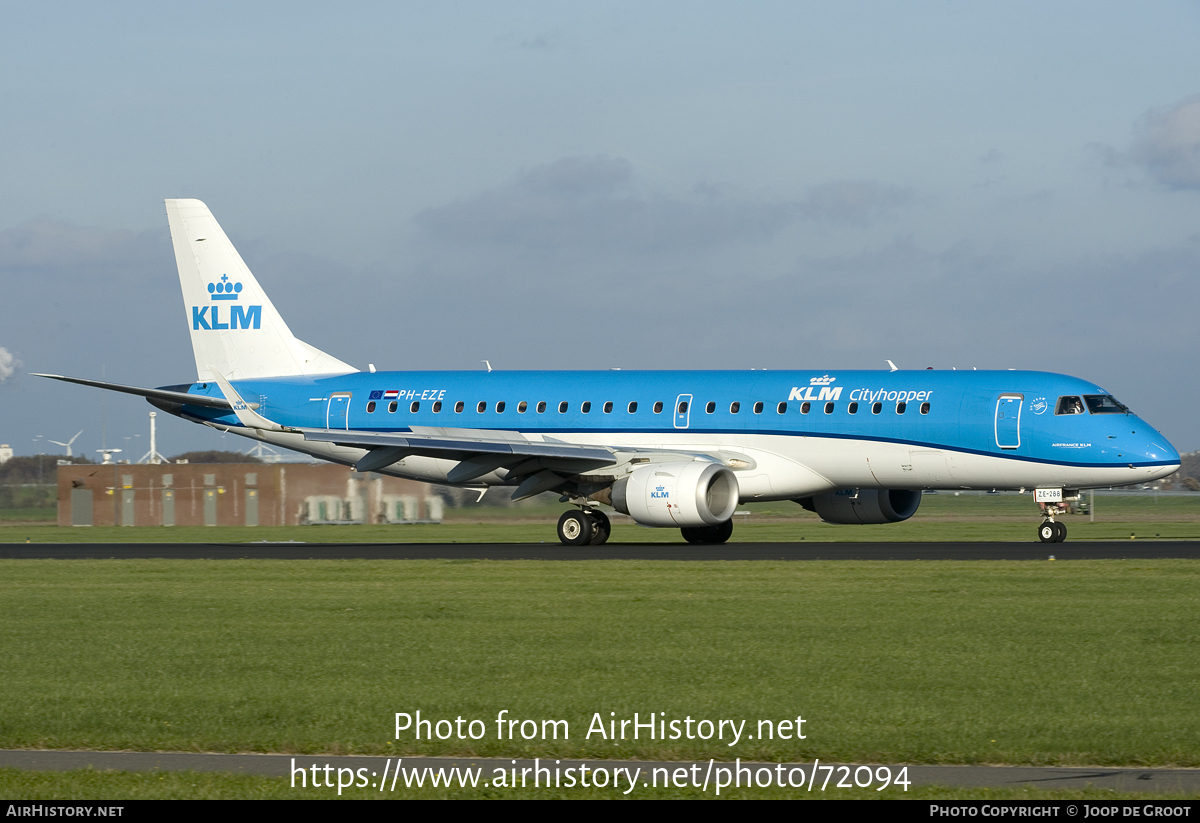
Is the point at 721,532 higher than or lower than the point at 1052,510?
lower

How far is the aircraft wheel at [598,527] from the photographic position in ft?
116

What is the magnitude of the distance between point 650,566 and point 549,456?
24.4 feet

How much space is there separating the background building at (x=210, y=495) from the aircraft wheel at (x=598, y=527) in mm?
23335

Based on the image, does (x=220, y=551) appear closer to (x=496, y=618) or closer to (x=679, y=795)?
(x=496, y=618)

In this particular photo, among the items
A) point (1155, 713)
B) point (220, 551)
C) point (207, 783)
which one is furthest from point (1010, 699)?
point (220, 551)

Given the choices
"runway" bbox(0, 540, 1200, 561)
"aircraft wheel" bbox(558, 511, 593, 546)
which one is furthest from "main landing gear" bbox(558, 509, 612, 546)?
"runway" bbox(0, 540, 1200, 561)

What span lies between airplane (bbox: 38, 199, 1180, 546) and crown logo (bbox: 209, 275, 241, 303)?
6.87ft

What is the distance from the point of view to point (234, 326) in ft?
139

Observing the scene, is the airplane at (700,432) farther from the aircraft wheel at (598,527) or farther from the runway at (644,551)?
the runway at (644,551)

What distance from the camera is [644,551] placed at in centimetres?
3247

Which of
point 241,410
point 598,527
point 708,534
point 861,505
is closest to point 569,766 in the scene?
point 598,527

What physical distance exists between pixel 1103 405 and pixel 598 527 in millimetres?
12122

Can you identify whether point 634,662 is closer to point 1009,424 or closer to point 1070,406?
point 1009,424

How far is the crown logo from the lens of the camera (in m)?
42.5
